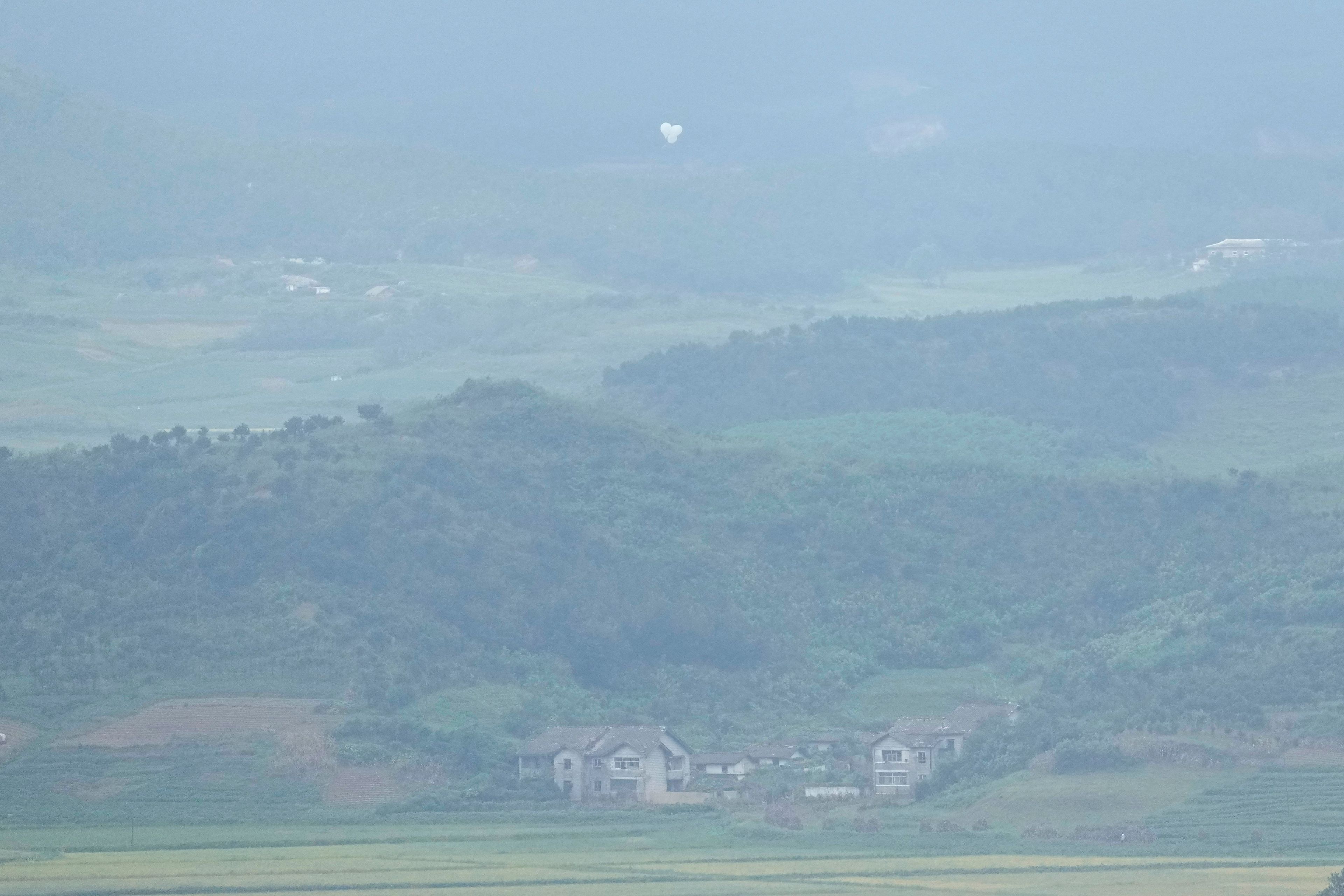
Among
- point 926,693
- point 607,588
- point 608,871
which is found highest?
point 607,588

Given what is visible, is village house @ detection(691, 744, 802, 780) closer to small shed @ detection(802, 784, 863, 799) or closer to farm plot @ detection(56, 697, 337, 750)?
small shed @ detection(802, 784, 863, 799)

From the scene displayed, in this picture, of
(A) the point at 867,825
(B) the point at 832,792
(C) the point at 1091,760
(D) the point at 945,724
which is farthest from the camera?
(D) the point at 945,724

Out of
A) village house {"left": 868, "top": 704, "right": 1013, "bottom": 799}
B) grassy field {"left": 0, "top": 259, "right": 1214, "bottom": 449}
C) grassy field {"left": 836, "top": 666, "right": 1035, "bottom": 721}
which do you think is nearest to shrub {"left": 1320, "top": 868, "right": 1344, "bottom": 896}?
village house {"left": 868, "top": 704, "right": 1013, "bottom": 799}

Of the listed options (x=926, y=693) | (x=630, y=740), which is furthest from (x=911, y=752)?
(x=926, y=693)

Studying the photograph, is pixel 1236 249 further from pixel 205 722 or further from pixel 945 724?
pixel 205 722

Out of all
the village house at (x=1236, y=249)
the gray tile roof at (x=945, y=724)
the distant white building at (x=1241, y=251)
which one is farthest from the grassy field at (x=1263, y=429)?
the village house at (x=1236, y=249)
